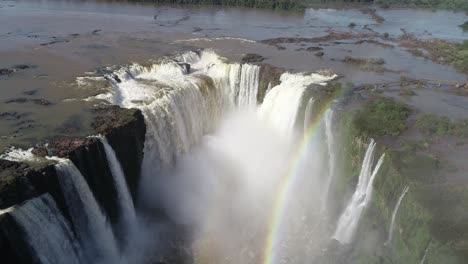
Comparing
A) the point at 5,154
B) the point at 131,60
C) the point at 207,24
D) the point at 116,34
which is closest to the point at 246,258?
the point at 5,154

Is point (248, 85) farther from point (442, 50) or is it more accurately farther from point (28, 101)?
point (442, 50)

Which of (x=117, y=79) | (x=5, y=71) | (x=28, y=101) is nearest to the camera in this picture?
(x=28, y=101)

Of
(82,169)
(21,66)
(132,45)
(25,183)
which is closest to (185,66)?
(132,45)

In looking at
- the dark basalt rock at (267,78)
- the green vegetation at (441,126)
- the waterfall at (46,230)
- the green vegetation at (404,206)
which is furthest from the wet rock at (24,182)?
the green vegetation at (441,126)

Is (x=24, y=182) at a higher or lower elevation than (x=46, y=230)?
higher

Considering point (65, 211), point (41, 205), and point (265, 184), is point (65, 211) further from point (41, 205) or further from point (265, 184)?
point (265, 184)

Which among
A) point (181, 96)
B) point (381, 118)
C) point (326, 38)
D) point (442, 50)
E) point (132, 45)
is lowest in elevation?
point (381, 118)
